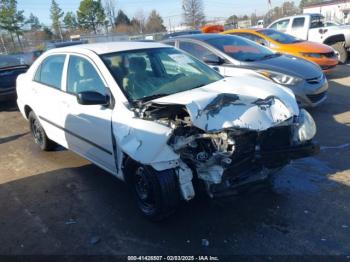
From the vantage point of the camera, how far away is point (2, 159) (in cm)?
570

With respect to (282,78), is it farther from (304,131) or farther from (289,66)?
(304,131)

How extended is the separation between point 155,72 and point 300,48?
22.7 feet

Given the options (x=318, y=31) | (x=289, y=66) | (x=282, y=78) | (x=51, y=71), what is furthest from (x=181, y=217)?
(x=318, y=31)

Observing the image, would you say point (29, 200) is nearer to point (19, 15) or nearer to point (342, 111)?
point (342, 111)

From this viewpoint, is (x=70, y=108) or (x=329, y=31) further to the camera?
(x=329, y=31)

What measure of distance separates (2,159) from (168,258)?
395cm

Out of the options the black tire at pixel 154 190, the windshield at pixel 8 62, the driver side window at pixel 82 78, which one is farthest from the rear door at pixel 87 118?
the windshield at pixel 8 62

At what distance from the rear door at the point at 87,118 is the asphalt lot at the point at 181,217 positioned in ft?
1.61

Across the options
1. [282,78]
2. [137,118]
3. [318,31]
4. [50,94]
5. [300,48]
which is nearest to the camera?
[137,118]

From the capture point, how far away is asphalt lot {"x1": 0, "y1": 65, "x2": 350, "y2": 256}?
311 centimetres

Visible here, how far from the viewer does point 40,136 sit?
5.71 meters

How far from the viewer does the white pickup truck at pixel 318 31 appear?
1225cm

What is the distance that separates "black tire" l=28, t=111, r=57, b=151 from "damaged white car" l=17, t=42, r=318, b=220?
4.46ft

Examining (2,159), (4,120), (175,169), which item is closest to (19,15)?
(4,120)
